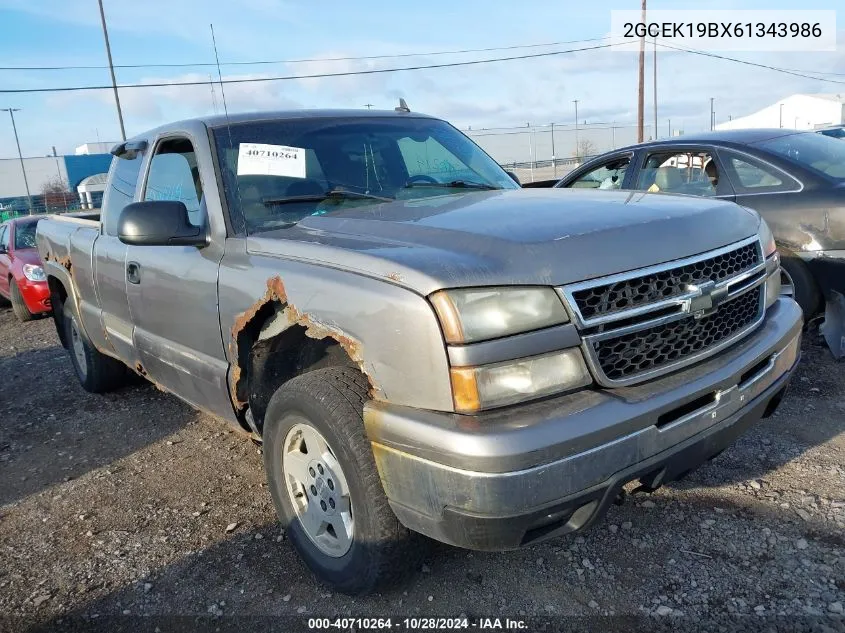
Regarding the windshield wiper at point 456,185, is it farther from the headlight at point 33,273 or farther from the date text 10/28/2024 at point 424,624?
the headlight at point 33,273

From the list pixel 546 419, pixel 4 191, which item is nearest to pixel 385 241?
pixel 546 419

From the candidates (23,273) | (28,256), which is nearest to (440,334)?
(23,273)

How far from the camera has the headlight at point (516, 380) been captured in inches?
78.2

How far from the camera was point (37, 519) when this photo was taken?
3.54 m

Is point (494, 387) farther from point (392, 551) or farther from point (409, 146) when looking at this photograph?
point (409, 146)

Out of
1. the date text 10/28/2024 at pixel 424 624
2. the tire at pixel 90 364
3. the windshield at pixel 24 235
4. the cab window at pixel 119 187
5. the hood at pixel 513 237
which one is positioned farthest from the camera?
the windshield at pixel 24 235

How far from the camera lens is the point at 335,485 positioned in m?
2.54

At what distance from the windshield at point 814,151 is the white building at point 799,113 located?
206 ft

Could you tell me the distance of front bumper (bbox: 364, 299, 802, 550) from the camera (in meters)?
1.92

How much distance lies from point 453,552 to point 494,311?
1.30 m

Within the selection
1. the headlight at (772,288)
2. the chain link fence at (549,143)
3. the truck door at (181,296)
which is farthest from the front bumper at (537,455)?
the chain link fence at (549,143)

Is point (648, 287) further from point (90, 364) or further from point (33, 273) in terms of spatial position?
point (33, 273)

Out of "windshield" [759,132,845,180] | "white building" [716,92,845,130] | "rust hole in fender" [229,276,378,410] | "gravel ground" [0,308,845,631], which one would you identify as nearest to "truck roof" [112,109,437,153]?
"rust hole in fender" [229,276,378,410]

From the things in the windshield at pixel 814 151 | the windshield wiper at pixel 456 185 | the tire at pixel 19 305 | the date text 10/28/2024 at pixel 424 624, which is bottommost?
the tire at pixel 19 305
